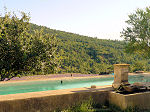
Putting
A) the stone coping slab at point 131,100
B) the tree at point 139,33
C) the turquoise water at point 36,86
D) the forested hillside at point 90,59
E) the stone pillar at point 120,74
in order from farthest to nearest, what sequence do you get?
the forested hillside at point 90,59, the turquoise water at point 36,86, the tree at point 139,33, the stone pillar at point 120,74, the stone coping slab at point 131,100

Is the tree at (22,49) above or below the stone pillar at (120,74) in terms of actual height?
above

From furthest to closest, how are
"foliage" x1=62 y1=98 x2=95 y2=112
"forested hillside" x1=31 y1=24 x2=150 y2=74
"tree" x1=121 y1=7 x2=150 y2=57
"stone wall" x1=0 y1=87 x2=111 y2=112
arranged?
"forested hillside" x1=31 y1=24 x2=150 y2=74 → "tree" x1=121 y1=7 x2=150 y2=57 → "foliage" x1=62 y1=98 x2=95 y2=112 → "stone wall" x1=0 y1=87 x2=111 y2=112

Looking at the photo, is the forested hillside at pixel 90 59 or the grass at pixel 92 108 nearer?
the grass at pixel 92 108

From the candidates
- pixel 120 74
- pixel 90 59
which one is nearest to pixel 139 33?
pixel 120 74

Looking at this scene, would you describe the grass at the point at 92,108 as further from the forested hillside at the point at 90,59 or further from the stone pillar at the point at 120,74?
the forested hillside at the point at 90,59

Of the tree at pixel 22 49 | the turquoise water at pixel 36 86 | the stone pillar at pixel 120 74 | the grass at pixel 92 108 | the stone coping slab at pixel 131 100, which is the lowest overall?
the turquoise water at pixel 36 86

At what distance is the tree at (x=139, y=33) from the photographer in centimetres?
1727

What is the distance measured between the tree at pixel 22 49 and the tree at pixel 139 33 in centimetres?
893

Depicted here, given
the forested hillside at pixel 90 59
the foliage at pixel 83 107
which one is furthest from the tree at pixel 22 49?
the forested hillside at pixel 90 59

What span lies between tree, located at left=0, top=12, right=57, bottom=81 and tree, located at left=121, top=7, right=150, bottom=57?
8926 mm

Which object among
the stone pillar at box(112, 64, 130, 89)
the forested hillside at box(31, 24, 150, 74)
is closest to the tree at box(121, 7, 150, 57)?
the stone pillar at box(112, 64, 130, 89)

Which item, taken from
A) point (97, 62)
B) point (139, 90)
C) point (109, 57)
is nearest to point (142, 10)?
point (139, 90)

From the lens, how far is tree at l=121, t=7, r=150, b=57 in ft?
56.6

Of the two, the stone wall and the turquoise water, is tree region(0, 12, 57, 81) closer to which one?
the stone wall
